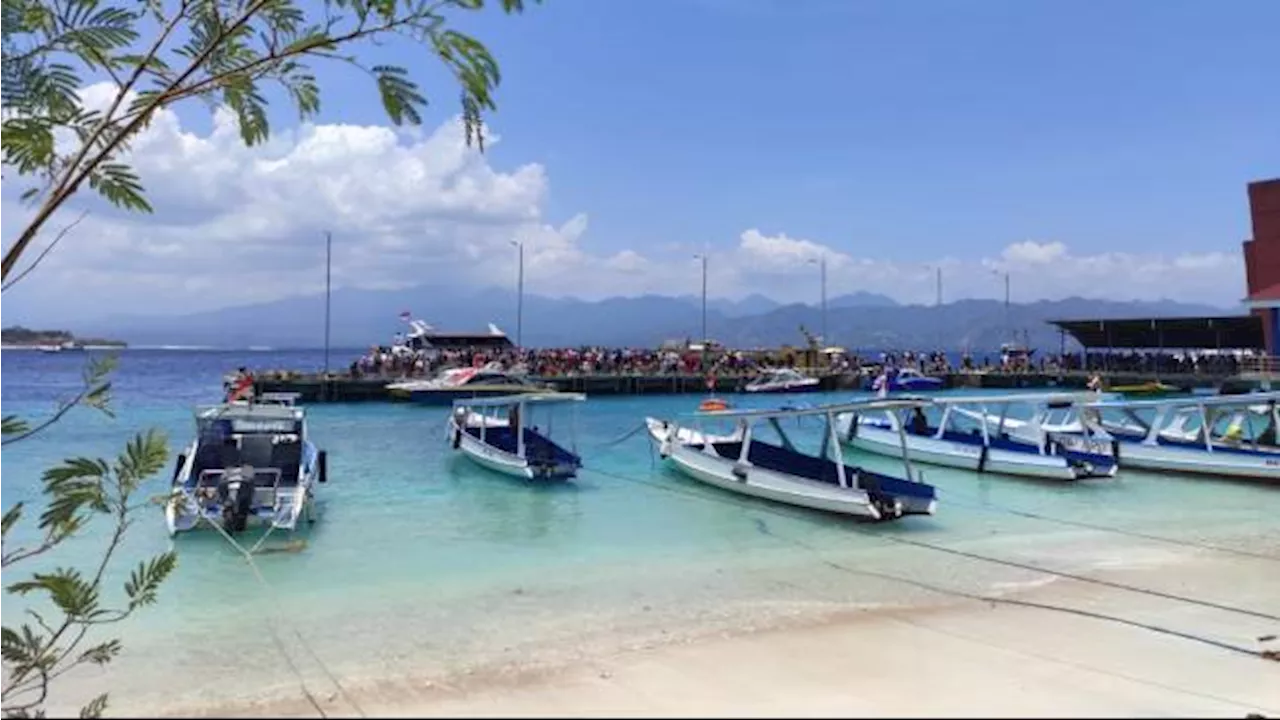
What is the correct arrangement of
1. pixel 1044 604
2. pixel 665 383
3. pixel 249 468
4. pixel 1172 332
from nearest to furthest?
1. pixel 1044 604
2. pixel 249 468
3. pixel 665 383
4. pixel 1172 332

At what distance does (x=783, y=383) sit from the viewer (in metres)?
66.6

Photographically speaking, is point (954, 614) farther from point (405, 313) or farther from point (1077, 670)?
point (405, 313)

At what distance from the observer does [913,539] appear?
743 inches

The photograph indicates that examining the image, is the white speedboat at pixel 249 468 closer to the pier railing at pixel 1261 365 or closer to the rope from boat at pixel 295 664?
the rope from boat at pixel 295 664

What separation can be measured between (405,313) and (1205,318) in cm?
5764

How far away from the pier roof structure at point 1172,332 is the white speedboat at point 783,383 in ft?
66.8

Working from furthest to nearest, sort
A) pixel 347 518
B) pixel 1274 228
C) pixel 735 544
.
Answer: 1. pixel 1274 228
2. pixel 347 518
3. pixel 735 544

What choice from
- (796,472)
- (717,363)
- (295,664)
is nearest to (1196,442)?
(796,472)

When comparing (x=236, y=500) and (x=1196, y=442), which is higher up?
(x=1196, y=442)

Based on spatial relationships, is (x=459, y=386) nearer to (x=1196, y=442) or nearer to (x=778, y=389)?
(x=778, y=389)

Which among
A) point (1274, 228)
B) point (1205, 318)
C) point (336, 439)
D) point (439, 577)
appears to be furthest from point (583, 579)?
point (1205, 318)

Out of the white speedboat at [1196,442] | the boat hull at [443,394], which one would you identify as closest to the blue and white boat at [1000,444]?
the white speedboat at [1196,442]

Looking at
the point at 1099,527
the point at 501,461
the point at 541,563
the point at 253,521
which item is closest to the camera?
the point at 541,563

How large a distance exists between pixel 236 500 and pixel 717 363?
58.8 metres
